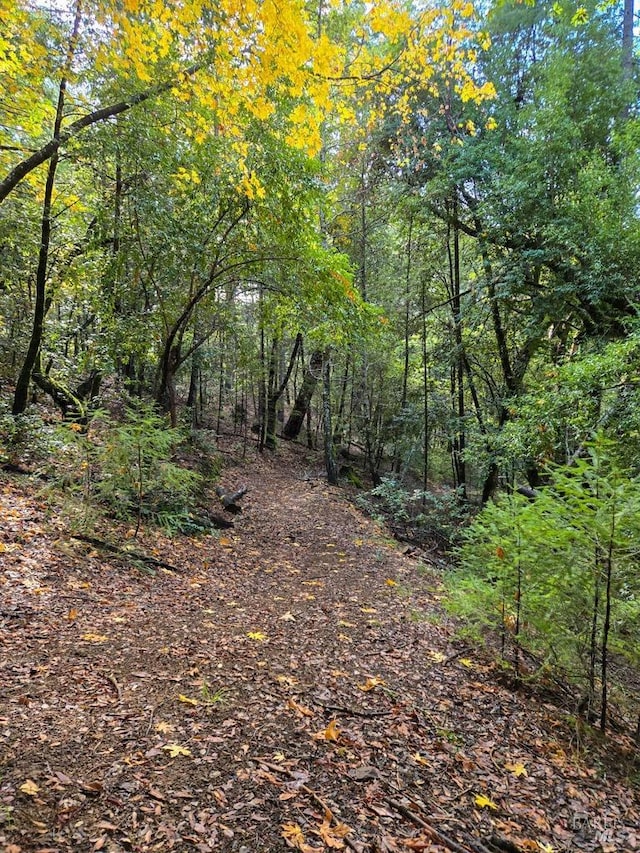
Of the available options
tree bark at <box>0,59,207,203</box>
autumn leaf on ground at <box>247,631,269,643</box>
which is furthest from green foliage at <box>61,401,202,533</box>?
tree bark at <box>0,59,207,203</box>

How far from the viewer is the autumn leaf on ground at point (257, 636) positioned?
4.31 m

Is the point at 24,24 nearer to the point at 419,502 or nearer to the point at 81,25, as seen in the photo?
the point at 81,25

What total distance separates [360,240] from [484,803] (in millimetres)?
14125

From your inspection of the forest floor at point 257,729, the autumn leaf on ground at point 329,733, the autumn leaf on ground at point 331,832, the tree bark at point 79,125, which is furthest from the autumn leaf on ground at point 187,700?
the tree bark at point 79,125

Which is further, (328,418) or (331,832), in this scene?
(328,418)

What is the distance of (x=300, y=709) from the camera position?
3.24m

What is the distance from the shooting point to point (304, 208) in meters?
8.13

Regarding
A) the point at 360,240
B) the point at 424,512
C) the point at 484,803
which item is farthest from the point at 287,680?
the point at 360,240

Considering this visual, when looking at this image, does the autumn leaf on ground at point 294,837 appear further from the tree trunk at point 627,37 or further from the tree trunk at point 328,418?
the tree trunk at point 627,37

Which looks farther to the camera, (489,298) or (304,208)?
(489,298)

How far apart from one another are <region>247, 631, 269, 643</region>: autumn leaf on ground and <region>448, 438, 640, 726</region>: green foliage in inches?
78.7

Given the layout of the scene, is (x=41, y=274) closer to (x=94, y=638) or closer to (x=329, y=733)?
(x=94, y=638)

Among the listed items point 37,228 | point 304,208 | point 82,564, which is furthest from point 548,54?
point 82,564

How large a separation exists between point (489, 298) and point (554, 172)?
112 inches
